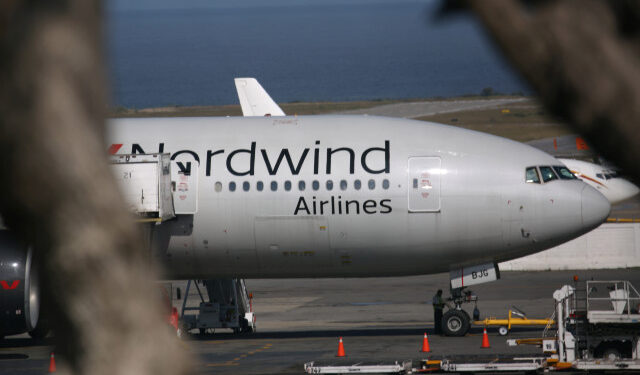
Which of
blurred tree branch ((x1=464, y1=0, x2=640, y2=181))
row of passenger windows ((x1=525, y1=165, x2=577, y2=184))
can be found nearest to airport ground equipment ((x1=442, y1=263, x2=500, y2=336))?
row of passenger windows ((x1=525, y1=165, x2=577, y2=184))

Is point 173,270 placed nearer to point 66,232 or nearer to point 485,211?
point 485,211

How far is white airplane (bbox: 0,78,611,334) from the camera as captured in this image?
2330cm

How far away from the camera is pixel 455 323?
2528 cm

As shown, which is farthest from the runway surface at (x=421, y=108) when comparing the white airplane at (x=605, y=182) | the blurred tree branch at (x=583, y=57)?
the blurred tree branch at (x=583, y=57)

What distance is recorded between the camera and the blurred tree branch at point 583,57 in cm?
298

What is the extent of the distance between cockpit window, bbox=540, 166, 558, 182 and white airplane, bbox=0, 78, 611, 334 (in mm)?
28

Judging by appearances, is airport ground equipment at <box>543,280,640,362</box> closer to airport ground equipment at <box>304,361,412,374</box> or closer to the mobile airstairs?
airport ground equipment at <box>304,361,412,374</box>

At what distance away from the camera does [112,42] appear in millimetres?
2803

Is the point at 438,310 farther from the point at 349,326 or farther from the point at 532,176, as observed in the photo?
the point at 532,176

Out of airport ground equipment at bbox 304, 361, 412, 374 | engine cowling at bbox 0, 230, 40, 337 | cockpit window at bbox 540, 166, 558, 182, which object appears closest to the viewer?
airport ground equipment at bbox 304, 361, 412, 374

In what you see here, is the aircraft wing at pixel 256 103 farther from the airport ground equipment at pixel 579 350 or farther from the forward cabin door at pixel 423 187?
the airport ground equipment at pixel 579 350

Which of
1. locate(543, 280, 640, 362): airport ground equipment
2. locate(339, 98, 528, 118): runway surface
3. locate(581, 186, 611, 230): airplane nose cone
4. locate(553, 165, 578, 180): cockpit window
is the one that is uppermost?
locate(339, 98, 528, 118): runway surface

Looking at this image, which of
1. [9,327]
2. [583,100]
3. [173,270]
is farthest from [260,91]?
[583,100]

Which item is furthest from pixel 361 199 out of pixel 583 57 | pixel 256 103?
pixel 583 57
